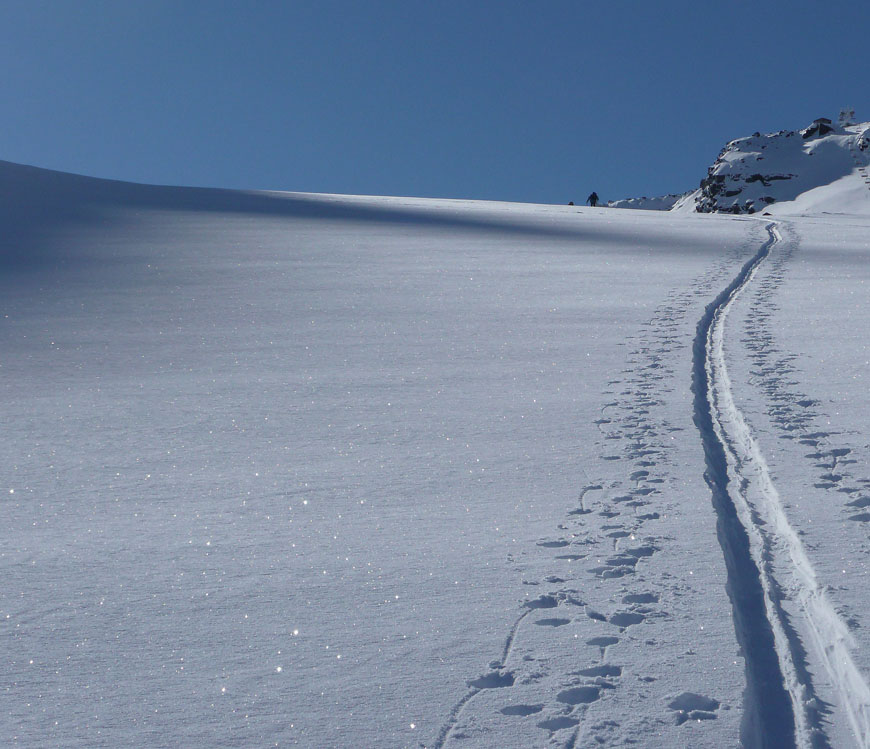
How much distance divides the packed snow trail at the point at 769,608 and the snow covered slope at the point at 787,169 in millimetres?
71325

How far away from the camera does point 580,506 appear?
438 centimetres

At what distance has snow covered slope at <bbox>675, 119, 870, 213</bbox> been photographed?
262ft

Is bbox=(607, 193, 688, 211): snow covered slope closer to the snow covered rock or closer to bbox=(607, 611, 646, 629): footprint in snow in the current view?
the snow covered rock

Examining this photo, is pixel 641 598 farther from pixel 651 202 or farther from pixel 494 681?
pixel 651 202

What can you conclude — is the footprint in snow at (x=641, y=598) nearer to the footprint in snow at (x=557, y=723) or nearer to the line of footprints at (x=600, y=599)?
the line of footprints at (x=600, y=599)

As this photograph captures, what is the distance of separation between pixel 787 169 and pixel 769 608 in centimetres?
9234

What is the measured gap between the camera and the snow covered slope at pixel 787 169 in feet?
262

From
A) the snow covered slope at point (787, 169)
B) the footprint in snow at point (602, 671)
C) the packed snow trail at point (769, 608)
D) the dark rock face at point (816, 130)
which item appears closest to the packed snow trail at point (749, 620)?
the packed snow trail at point (769, 608)


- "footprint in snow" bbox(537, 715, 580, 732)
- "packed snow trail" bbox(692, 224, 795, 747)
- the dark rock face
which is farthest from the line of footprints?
the dark rock face

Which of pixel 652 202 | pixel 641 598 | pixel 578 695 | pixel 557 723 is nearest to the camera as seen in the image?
pixel 557 723

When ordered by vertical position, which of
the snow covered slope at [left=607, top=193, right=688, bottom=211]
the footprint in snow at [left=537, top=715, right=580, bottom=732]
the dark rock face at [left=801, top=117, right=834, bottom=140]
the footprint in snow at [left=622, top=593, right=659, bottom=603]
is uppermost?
the dark rock face at [left=801, top=117, right=834, bottom=140]

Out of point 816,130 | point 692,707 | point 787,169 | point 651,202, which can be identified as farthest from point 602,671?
point 651,202

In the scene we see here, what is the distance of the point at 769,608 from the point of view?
326cm

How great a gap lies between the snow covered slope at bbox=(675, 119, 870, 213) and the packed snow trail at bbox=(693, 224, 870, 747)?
7133cm
